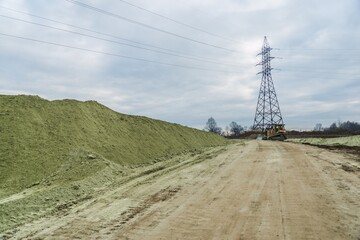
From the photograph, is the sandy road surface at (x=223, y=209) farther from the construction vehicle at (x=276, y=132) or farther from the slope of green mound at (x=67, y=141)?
the construction vehicle at (x=276, y=132)

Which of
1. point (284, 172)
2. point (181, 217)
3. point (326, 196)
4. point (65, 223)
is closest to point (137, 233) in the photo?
point (181, 217)

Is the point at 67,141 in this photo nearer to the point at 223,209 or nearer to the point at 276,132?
the point at 223,209

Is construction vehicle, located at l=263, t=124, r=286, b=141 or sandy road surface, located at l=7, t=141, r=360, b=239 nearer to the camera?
sandy road surface, located at l=7, t=141, r=360, b=239

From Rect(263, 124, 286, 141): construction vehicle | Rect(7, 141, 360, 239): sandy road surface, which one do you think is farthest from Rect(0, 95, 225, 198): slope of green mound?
Rect(263, 124, 286, 141): construction vehicle

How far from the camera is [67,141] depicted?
664 inches

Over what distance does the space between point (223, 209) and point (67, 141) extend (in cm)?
1032

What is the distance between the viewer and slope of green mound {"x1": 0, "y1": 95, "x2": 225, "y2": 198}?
1380 centimetres

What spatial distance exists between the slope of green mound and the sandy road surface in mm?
3549

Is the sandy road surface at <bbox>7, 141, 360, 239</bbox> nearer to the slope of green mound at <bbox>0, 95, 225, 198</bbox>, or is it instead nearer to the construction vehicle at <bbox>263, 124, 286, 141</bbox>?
the slope of green mound at <bbox>0, 95, 225, 198</bbox>

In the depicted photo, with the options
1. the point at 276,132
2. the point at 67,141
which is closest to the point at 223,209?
the point at 67,141

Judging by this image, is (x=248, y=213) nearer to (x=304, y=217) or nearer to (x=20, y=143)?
(x=304, y=217)

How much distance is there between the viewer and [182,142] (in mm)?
27703

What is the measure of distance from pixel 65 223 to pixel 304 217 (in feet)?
18.5

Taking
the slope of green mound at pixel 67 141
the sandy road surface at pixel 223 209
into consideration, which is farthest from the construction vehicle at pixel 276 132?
the sandy road surface at pixel 223 209
